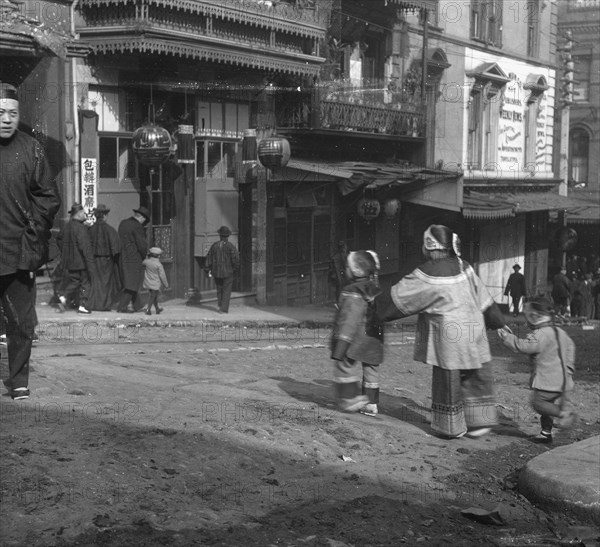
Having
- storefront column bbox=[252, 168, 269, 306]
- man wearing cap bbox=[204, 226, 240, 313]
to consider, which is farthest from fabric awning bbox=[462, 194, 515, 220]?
man wearing cap bbox=[204, 226, 240, 313]

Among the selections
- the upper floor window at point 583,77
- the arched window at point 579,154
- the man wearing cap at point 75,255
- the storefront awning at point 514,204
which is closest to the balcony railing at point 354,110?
the storefront awning at point 514,204

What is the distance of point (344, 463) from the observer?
6926 mm

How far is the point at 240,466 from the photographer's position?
6457mm

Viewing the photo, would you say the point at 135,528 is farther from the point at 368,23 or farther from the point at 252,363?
the point at 368,23

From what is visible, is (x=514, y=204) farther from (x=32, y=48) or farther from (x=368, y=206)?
(x=32, y=48)

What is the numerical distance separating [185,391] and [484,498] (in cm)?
288

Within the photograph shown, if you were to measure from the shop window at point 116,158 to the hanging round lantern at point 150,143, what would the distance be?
27.4 inches

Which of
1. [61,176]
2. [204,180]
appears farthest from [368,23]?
[61,176]

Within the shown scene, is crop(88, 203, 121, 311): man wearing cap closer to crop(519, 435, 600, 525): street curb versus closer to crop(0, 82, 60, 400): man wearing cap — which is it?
crop(0, 82, 60, 400): man wearing cap

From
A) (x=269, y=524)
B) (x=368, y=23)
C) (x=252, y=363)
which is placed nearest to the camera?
(x=269, y=524)

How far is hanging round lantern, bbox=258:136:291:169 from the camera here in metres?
18.7

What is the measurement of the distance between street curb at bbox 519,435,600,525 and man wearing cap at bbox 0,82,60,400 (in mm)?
3725

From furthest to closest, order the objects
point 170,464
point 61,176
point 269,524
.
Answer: point 61,176 → point 170,464 → point 269,524

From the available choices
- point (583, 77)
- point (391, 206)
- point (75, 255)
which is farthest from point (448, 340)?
point (583, 77)
